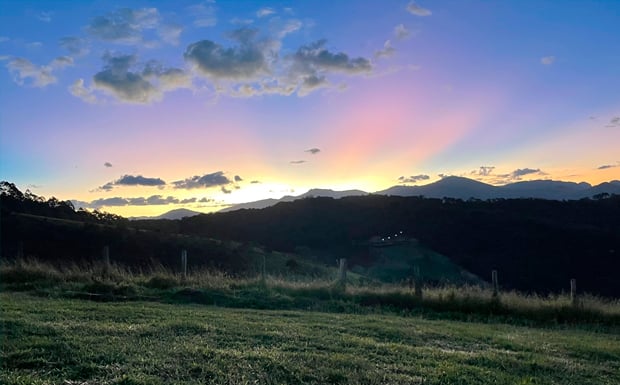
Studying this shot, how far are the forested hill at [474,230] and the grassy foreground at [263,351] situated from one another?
155ft

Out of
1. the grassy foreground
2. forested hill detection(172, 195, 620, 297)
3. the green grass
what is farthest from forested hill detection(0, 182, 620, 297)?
the grassy foreground

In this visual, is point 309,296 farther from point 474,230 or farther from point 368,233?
point 474,230

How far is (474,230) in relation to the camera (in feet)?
243

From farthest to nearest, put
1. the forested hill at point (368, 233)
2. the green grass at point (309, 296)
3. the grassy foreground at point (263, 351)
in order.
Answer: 1. the forested hill at point (368, 233)
2. the green grass at point (309, 296)
3. the grassy foreground at point (263, 351)

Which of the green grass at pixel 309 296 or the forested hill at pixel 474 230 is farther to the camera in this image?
the forested hill at pixel 474 230

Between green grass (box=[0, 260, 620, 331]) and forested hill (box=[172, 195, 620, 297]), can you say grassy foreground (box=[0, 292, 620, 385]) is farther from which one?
forested hill (box=[172, 195, 620, 297])

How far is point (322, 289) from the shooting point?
17797mm

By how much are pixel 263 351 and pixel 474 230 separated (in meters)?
70.4

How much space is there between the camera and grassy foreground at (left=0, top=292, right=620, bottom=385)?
20.0 ft

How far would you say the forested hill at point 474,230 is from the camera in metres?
60.3

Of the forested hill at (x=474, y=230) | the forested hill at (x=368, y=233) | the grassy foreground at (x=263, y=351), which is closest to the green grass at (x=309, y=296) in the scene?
the grassy foreground at (x=263, y=351)

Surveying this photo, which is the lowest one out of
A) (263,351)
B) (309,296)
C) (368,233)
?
(309,296)

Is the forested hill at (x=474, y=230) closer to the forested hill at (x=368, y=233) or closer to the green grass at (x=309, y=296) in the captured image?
the forested hill at (x=368, y=233)

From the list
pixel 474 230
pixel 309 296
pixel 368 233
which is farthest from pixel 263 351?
pixel 474 230
